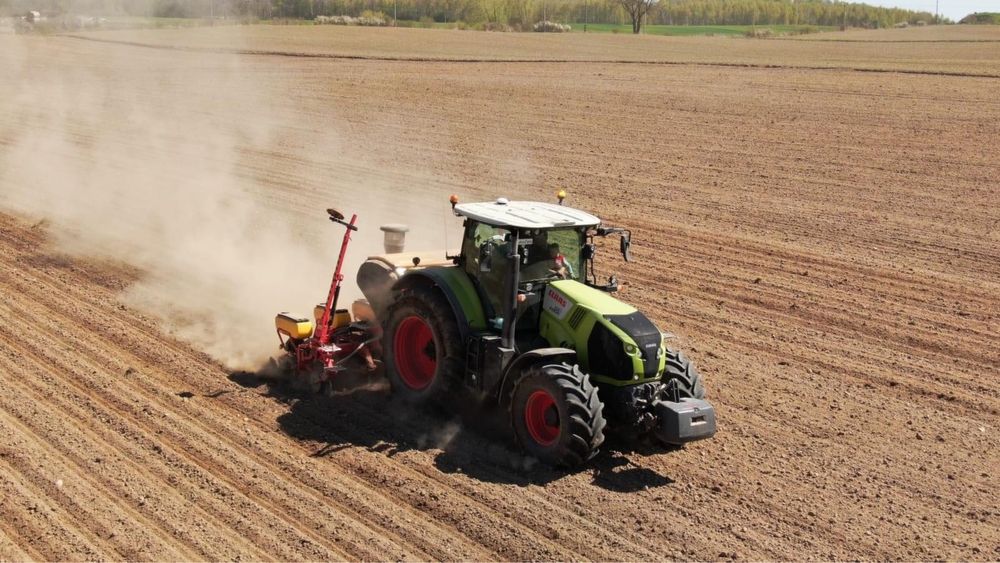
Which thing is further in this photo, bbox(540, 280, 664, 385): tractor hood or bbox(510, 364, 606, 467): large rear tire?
bbox(540, 280, 664, 385): tractor hood

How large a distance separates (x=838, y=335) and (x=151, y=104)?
64.5 ft

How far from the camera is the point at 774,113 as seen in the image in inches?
1107

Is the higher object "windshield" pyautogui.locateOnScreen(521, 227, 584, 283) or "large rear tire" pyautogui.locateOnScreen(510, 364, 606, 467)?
"windshield" pyautogui.locateOnScreen(521, 227, 584, 283)

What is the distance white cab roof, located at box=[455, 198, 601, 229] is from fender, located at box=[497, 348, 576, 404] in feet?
3.56

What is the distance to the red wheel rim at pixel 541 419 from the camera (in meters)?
8.83

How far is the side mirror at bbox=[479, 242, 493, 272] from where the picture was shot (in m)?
9.34

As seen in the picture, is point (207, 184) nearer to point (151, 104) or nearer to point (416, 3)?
point (151, 104)

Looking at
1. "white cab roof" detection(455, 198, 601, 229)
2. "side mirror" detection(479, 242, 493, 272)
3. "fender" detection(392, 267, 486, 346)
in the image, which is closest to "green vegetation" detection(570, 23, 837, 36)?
"white cab roof" detection(455, 198, 601, 229)

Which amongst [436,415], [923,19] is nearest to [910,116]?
[436,415]

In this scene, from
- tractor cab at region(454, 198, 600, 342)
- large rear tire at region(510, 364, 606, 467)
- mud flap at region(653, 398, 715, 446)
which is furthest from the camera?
tractor cab at region(454, 198, 600, 342)

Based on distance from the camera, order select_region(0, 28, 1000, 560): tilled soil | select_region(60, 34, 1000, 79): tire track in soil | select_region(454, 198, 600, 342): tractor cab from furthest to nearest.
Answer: select_region(60, 34, 1000, 79): tire track in soil, select_region(454, 198, 600, 342): tractor cab, select_region(0, 28, 1000, 560): tilled soil

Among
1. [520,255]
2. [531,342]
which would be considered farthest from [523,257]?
[531,342]

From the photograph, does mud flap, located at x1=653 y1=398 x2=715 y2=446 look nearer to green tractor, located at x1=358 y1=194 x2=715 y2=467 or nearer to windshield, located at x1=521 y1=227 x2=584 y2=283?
green tractor, located at x1=358 y1=194 x2=715 y2=467

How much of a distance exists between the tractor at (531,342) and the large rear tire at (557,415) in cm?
1
